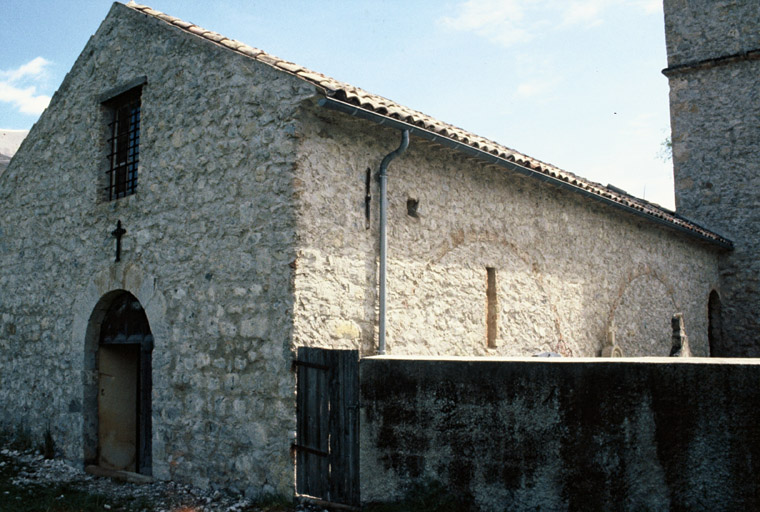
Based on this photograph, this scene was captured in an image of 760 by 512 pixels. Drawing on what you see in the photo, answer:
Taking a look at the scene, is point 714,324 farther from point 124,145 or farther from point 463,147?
point 124,145

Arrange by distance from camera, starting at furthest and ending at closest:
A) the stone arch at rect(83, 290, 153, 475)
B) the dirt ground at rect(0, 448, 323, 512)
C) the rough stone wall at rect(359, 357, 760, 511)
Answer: the stone arch at rect(83, 290, 153, 475)
the dirt ground at rect(0, 448, 323, 512)
the rough stone wall at rect(359, 357, 760, 511)

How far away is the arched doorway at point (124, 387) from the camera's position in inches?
284

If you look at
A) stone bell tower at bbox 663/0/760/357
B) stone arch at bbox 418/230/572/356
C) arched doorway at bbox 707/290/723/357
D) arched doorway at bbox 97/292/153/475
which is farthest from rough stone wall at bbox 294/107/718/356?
stone bell tower at bbox 663/0/760/357

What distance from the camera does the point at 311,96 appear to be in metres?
5.62

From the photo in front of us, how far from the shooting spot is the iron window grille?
7766 millimetres

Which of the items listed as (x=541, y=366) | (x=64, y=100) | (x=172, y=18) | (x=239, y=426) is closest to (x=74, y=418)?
(x=239, y=426)

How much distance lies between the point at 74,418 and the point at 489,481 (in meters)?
5.35

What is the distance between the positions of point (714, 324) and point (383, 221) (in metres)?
11.4

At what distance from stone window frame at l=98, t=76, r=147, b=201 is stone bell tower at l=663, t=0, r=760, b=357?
39.5ft

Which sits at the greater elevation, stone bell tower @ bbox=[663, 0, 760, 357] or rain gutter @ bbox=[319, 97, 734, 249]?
stone bell tower @ bbox=[663, 0, 760, 357]

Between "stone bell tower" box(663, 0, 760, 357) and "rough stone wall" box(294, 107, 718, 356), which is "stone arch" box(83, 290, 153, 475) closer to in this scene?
A: "rough stone wall" box(294, 107, 718, 356)

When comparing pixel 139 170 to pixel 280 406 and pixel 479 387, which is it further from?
pixel 479 387

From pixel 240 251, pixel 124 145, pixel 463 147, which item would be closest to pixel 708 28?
pixel 463 147

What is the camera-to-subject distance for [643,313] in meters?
11.2
